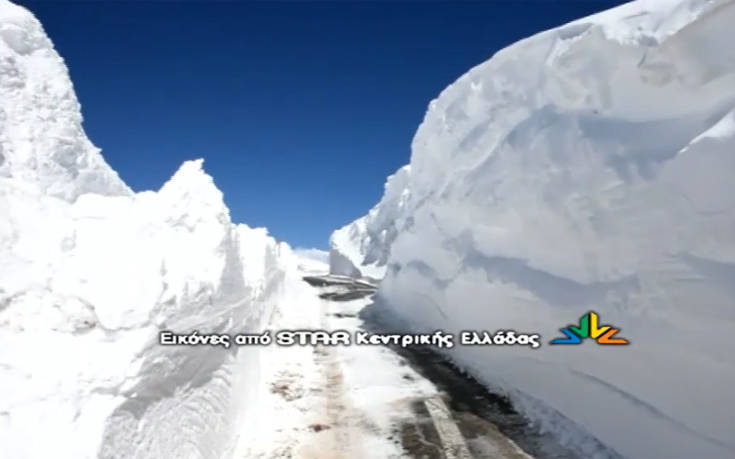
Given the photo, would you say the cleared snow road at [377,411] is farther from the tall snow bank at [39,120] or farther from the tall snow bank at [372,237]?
the tall snow bank at [372,237]

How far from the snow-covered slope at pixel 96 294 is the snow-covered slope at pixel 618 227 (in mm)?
5890

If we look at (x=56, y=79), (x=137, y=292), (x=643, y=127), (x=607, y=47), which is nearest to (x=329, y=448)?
(x=137, y=292)

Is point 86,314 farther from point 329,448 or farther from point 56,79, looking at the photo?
point 56,79

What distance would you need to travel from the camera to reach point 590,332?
821 centimetres

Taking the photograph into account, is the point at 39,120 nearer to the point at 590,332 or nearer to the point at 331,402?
the point at 331,402

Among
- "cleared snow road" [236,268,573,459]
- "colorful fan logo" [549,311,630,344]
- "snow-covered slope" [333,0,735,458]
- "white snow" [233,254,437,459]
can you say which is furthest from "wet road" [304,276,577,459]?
"colorful fan logo" [549,311,630,344]

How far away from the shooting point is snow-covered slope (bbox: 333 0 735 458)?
20.1ft

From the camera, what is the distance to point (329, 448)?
7.48 metres

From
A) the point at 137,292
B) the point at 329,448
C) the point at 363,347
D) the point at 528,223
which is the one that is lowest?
the point at 329,448

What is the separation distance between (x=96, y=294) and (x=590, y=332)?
7.76m

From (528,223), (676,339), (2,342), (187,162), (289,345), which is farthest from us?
(289,345)

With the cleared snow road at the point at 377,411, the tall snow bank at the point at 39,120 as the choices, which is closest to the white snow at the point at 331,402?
the cleared snow road at the point at 377,411

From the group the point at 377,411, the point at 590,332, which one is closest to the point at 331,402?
the point at 377,411

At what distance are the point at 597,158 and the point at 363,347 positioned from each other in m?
8.53
